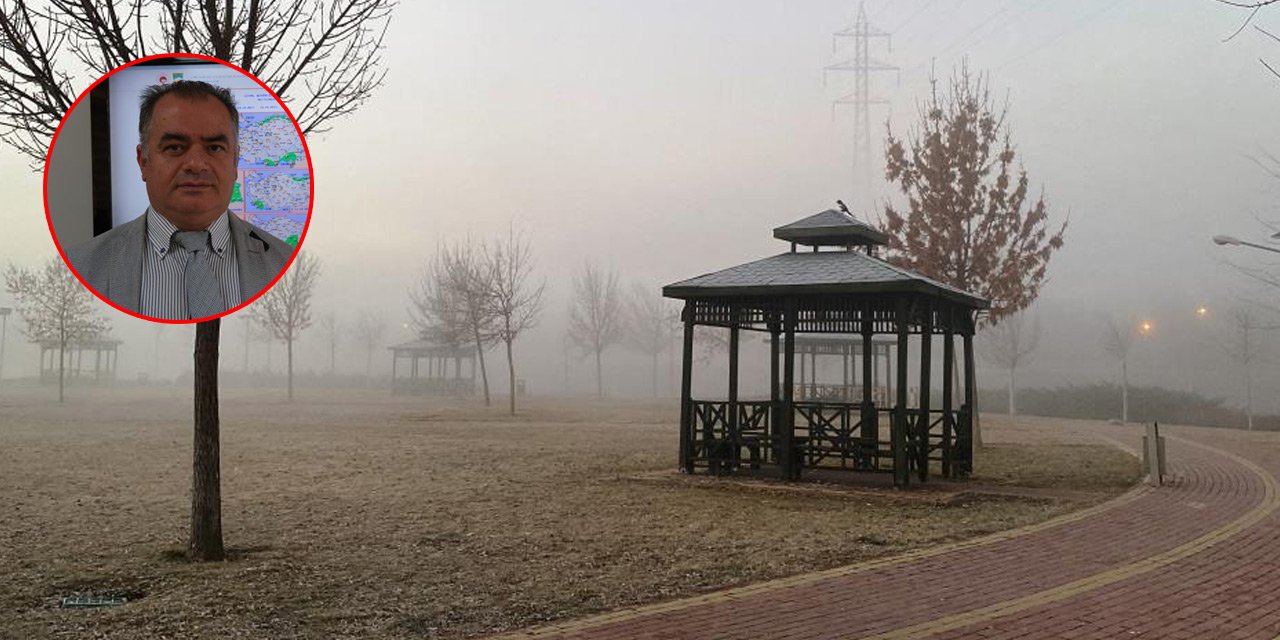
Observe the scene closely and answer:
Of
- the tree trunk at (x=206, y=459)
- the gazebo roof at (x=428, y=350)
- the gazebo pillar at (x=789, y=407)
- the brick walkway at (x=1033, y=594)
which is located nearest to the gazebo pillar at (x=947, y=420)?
the gazebo pillar at (x=789, y=407)

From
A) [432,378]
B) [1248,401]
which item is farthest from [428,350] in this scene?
[1248,401]

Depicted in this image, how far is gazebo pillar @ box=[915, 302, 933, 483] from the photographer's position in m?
13.0

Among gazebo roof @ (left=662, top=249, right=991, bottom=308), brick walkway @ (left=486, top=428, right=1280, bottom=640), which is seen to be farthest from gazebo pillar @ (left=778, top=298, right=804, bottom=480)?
brick walkway @ (left=486, top=428, right=1280, bottom=640)

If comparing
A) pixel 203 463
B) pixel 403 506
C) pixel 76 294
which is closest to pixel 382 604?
pixel 203 463

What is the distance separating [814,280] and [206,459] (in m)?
7.86

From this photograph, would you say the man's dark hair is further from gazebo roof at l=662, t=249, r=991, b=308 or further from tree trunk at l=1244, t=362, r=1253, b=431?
tree trunk at l=1244, t=362, r=1253, b=431

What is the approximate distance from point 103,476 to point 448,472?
188 inches

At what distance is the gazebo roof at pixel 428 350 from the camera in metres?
49.2

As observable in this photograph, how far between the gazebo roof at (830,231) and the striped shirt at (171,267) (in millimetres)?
12044

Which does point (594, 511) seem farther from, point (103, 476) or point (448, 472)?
point (103, 476)

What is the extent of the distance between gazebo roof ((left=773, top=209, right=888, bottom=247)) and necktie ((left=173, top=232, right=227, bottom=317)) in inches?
475

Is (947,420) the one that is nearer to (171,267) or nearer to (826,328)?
(826,328)

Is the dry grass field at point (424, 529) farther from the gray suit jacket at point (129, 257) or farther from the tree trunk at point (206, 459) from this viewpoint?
the gray suit jacket at point (129, 257)

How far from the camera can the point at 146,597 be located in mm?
6453
